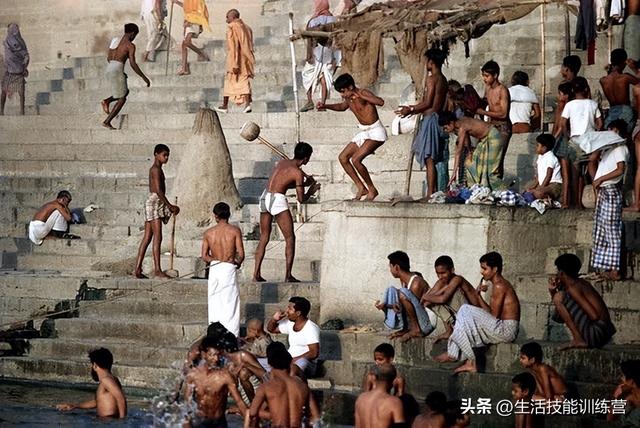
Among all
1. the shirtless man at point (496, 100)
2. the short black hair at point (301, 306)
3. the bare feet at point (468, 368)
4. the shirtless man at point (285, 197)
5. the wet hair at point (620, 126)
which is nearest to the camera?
the bare feet at point (468, 368)

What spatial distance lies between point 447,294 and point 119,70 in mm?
8858

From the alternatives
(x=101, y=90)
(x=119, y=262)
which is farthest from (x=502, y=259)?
(x=101, y=90)

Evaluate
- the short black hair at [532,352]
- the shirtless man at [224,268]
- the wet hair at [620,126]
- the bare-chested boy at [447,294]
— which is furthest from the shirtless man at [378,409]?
the wet hair at [620,126]

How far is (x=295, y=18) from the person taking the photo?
26188 mm

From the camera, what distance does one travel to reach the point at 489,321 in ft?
47.4

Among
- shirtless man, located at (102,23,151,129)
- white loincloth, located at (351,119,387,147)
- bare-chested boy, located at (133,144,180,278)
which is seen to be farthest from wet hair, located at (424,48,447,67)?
shirtless man, located at (102,23,151,129)

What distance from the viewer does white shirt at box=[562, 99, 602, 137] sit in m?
16.2

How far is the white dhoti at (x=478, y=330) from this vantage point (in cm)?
1445

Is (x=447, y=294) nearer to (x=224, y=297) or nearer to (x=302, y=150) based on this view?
(x=224, y=297)

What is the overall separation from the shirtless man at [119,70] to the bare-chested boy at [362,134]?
6094 mm

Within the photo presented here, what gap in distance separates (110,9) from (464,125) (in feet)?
44.5

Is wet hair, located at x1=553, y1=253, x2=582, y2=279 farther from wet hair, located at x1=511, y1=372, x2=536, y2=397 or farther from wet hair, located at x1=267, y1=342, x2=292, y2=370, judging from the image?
wet hair, located at x1=267, y1=342, x2=292, y2=370

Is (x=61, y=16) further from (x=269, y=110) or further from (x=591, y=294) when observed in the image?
(x=591, y=294)

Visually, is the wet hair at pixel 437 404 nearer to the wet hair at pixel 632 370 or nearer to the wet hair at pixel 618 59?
the wet hair at pixel 632 370
